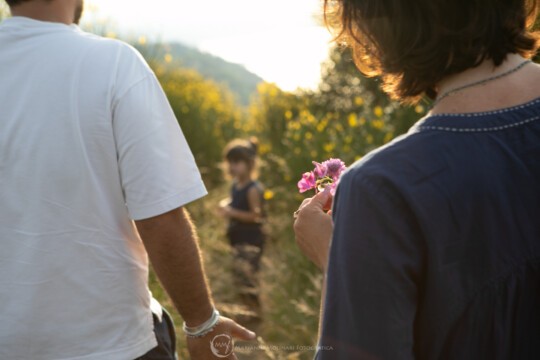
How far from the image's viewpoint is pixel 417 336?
3.55 ft

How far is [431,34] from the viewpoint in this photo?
1109 mm

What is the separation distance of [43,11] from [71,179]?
447mm

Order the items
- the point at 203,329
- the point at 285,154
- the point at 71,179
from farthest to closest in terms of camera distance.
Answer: the point at 285,154 → the point at 203,329 → the point at 71,179

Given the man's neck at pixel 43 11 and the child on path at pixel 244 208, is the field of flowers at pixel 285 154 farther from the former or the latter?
the man's neck at pixel 43 11

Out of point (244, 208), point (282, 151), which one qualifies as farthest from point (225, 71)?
point (244, 208)

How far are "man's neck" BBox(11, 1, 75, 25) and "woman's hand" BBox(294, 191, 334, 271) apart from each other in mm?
869

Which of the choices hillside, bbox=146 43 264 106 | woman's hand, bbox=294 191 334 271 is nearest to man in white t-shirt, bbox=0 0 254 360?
woman's hand, bbox=294 191 334 271

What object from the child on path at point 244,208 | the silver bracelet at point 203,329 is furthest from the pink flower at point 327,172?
the child on path at point 244,208

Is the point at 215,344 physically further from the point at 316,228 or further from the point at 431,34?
the point at 431,34

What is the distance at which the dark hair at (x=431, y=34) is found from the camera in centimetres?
110

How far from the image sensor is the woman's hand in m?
1.29

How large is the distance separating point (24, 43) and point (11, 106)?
0.16m

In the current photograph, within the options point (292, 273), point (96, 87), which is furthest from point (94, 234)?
point (292, 273)

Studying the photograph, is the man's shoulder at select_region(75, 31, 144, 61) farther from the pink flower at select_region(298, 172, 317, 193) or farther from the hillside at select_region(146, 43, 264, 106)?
the hillside at select_region(146, 43, 264, 106)
